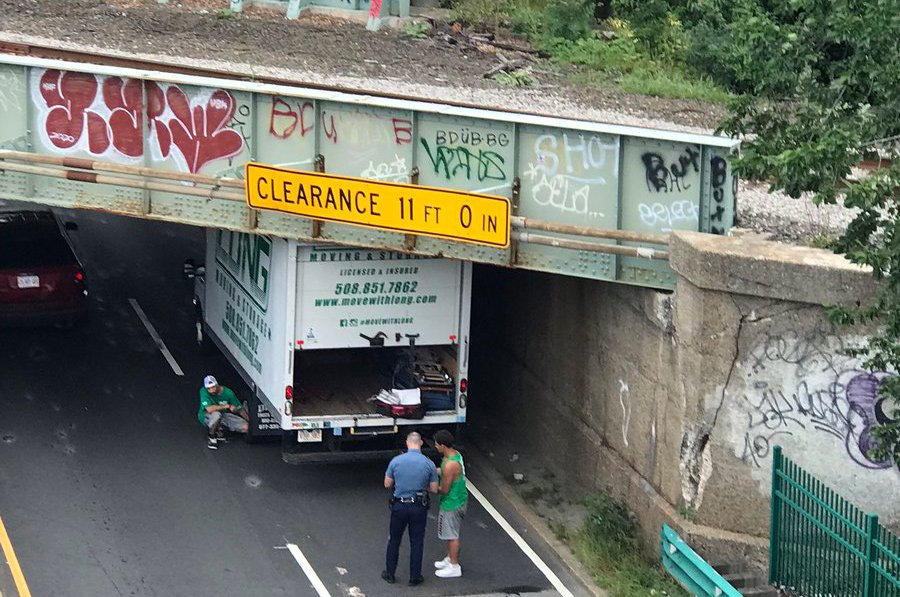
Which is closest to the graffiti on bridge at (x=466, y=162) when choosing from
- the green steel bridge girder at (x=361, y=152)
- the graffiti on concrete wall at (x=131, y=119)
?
the green steel bridge girder at (x=361, y=152)

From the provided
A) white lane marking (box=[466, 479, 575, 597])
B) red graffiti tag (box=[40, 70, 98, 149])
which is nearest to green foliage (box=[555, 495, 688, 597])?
white lane marking (box=[466, 479, 575, 597])

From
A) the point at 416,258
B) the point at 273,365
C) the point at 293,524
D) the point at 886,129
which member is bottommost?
the point at 293,524

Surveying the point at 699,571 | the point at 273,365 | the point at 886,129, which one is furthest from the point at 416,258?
the point at 886,129

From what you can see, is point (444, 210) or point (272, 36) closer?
point (444, 210)

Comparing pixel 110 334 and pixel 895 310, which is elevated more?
pixel 895 310

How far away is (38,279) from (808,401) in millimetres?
11502

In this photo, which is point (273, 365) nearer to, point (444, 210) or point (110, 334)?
point (444, 210)

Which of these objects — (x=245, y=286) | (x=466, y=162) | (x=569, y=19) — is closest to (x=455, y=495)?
(x=466, y=162)

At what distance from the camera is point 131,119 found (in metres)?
16.9

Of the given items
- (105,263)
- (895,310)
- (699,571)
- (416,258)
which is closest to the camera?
(895,310)

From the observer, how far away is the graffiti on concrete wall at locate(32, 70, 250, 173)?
16.7 meters

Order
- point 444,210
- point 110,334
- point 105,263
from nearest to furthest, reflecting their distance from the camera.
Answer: point 444,210 < point 110,334 < point 105,263

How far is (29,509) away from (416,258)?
4.95 meters

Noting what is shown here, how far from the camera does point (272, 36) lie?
23.8 m
